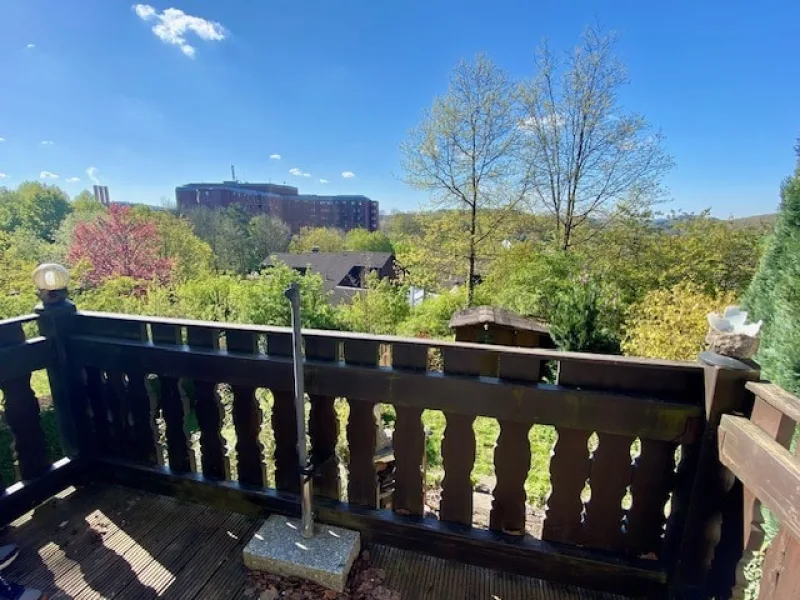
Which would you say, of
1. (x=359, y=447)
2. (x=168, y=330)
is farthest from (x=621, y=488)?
(x=168, y=330)

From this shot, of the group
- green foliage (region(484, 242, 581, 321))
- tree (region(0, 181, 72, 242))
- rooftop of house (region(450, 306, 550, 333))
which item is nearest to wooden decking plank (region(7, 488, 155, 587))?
rooftop of house (region(450, 306, 550, 333))

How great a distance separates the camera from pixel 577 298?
288 inches

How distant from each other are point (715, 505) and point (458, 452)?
32.4 inches

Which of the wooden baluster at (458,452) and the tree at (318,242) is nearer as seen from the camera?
the wooden baluster at (458,452)

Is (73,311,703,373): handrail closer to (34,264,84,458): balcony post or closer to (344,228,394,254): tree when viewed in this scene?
(34,264,84,458): balcony post

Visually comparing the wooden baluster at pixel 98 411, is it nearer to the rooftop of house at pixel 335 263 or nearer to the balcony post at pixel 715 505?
the balcony post at pixel 715 505

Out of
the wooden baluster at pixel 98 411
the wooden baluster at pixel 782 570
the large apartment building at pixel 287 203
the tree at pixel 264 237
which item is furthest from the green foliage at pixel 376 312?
the large apartment building at pixel 287 203

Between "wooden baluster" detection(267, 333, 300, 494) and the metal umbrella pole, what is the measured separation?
6.0 inches

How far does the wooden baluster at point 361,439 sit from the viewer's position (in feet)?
4.82

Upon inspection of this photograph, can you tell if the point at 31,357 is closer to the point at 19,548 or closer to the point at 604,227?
the point at 19,548

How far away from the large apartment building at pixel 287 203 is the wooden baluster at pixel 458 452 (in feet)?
118

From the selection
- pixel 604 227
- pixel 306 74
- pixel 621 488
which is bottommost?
pixel 621 488

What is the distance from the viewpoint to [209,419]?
1.74 meters

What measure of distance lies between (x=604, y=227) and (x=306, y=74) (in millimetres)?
9330
